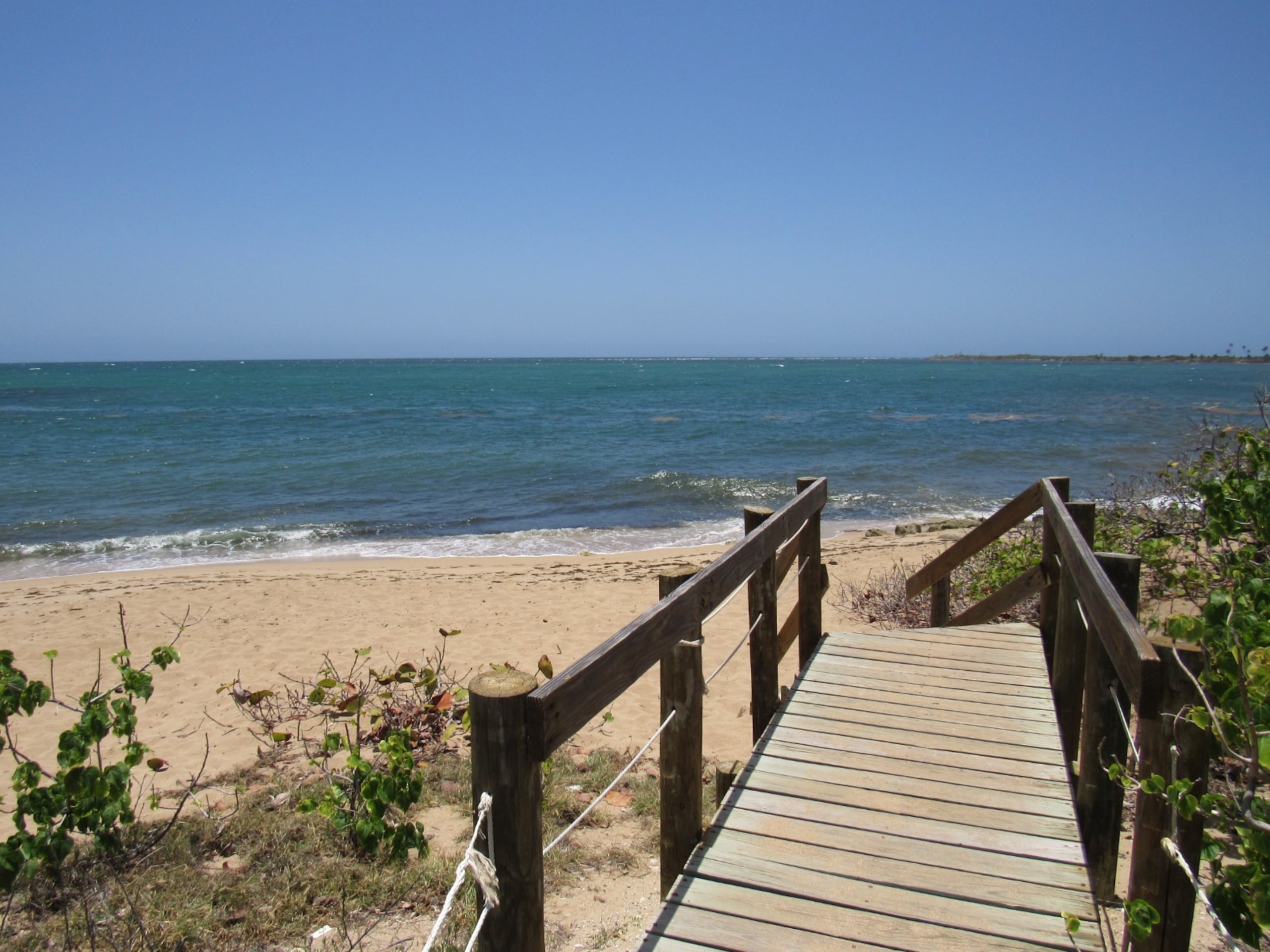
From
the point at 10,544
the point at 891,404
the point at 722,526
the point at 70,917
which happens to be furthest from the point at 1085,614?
the point at 891,404

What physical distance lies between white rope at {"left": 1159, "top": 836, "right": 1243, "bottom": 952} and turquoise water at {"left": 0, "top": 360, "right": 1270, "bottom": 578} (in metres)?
8.92

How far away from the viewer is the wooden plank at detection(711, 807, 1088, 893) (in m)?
2.95

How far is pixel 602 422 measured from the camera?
1603 inches

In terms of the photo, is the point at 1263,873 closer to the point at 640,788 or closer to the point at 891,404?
the point at 640,788

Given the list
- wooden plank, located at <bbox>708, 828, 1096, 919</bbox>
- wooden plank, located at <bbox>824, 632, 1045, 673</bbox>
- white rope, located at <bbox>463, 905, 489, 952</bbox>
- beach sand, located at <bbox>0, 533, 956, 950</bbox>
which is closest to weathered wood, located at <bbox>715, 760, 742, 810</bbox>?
wooden plank, located at <bbox>708, 828, 1096, 919</bbox>

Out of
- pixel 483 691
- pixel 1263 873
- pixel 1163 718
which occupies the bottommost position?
pixel 1263 873

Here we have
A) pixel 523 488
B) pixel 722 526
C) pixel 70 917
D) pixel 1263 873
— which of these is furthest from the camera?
pixel 523 488

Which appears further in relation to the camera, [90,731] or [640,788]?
[640,788]

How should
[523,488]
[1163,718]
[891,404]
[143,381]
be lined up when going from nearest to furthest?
[1163,718]
[523,488]
[891,404]
[143,381]

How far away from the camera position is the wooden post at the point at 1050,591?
520cm

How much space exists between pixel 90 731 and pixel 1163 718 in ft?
12.6

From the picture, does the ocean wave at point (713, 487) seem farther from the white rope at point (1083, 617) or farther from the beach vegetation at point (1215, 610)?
the white rope at point (1083, 617)

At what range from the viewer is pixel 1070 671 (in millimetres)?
4289

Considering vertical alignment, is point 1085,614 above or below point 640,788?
above
